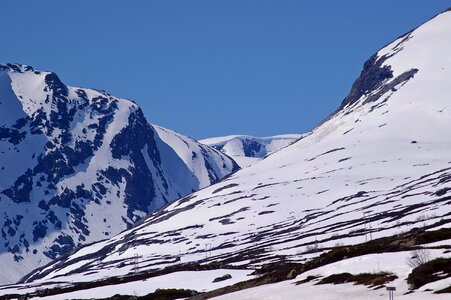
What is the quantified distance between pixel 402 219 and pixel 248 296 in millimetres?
110703

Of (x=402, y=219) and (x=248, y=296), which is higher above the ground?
(x=402, y=219)

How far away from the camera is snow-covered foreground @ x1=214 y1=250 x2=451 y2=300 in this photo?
2209 inches

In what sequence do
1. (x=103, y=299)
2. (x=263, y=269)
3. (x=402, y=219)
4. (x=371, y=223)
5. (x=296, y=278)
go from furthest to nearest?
(x=371, y=223) < (x=402, y=219) < (x=263, y=269) < (x=103, y=299) < (x=296, y=278)

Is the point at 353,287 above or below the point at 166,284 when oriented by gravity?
Answer: below

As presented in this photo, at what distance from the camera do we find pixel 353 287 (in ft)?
208

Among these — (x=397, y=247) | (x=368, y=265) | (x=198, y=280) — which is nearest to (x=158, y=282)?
(x=198, y=280)

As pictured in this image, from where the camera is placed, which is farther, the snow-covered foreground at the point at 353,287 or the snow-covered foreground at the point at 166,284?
the snow-covered foreground at the point at 166,284

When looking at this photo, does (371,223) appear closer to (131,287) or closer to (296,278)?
(131,287)

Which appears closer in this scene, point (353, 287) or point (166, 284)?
point (353, 287)

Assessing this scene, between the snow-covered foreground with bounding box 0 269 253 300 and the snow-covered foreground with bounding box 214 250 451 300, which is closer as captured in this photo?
the snow-covered foreground with bounding box 214 250 451 300

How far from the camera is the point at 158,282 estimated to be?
119 meters

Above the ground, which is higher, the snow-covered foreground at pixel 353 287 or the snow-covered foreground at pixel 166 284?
the snow-covered foreground at pixel 166 284

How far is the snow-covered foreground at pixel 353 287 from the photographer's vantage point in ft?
184

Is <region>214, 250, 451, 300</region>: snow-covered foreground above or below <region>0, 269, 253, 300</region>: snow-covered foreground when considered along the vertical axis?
below
